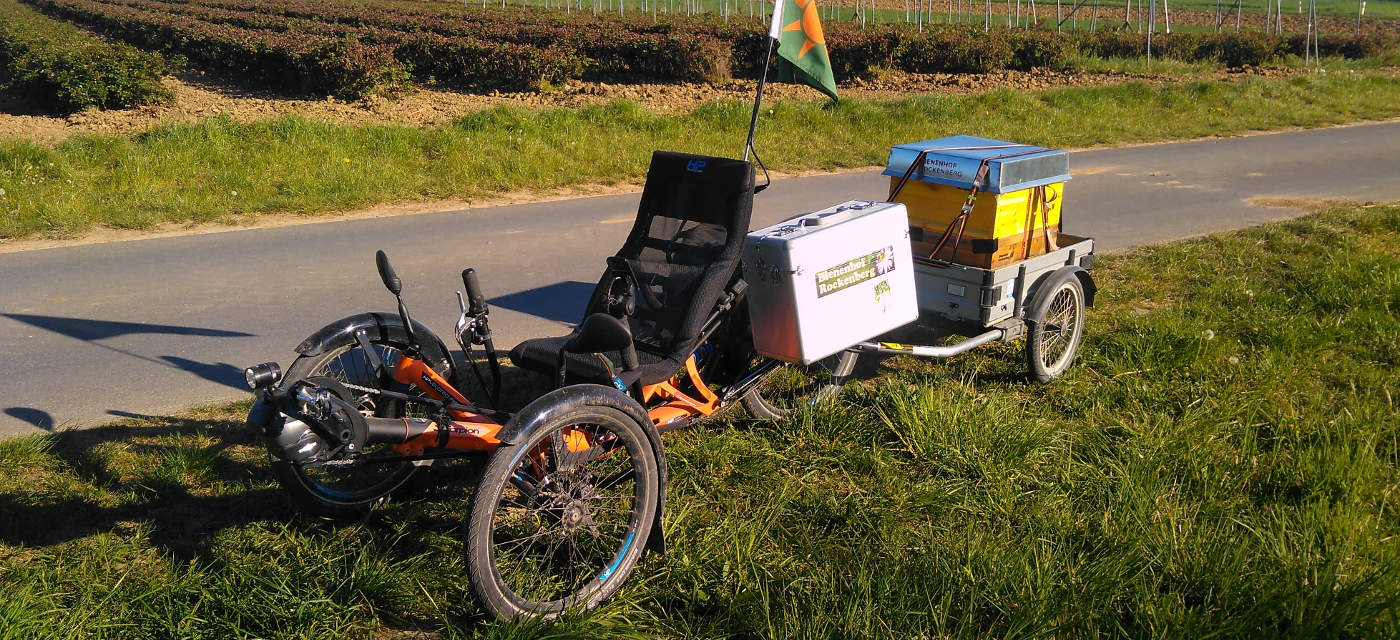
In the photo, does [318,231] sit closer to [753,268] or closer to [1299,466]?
[753,268]

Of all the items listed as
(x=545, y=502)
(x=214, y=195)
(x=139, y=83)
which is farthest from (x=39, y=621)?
(x=139, y=83)

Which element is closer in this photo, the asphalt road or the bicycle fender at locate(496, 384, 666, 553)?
the bicycle fender at locate(496, 384, 666, 553)

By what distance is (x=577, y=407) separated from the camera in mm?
3180

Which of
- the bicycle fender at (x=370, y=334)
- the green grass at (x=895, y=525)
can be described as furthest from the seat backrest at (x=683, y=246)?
the bicycle fender at (x=370, y=334)

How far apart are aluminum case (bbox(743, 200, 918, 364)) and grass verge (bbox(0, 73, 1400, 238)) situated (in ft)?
20.6

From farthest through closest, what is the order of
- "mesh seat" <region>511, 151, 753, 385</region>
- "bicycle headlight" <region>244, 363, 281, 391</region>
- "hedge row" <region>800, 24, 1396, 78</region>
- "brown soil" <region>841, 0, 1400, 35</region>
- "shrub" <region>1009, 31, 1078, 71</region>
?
"brown soil" <region>841, 0, 1400, 35</region>, "shrub" <region>1009, 31, 1078, 71</region>, "hedge row" <region>800, 24, 1396, 78</region>, "mesh seat" <region>511, 151, 753, 385</region>, "bicycle headlight" <region>244, 363, 281, 391</region>

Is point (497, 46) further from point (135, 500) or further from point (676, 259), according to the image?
point (135, 500)

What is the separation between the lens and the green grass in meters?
3.15

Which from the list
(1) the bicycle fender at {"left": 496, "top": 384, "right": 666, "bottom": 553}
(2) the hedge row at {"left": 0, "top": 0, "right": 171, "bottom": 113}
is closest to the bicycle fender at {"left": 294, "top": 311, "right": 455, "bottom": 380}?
(1) the bicycle fender at {"left": 496, "top": 384, "right": 666, "bottom": 553}

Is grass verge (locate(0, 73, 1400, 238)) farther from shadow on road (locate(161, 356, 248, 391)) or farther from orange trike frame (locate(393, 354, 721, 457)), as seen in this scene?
orange trike frame (locate(393, 354, 721, 457))

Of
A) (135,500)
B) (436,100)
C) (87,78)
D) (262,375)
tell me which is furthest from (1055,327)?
(87,78)

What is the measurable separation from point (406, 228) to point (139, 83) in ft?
18.7

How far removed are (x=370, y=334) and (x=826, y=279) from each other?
1774 millimetres

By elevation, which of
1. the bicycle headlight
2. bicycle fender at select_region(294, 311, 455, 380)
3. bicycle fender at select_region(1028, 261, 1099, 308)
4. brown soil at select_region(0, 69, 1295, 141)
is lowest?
bicycle fender at select_region(1028, 261, 1099, 308)
